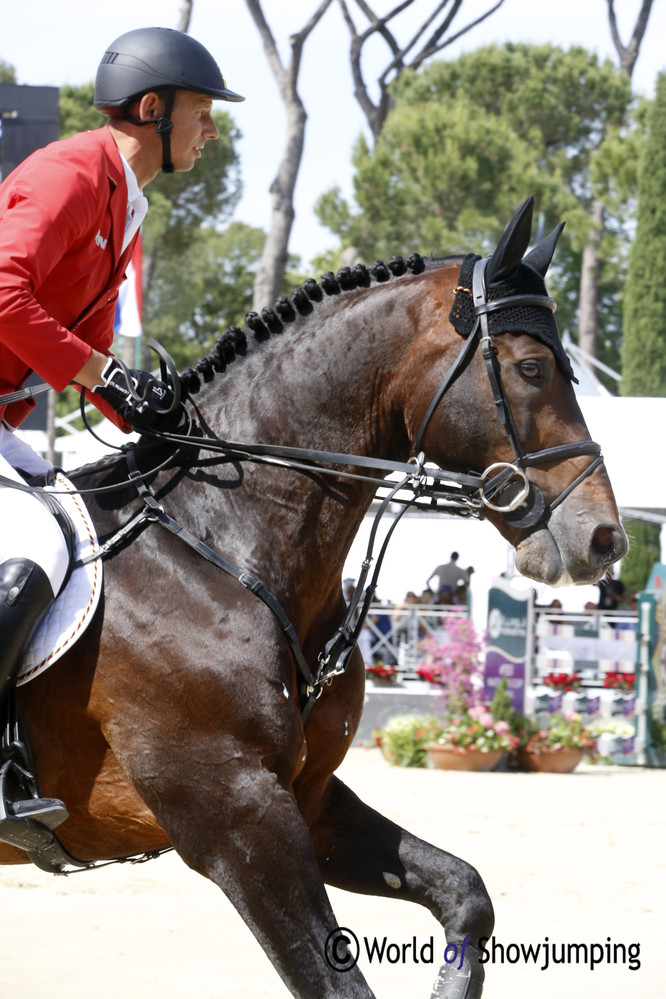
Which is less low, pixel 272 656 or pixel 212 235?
pixel 212 235

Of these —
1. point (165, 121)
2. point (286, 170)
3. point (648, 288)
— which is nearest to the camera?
point (165, 121)

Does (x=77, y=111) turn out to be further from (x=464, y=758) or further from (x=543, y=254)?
(x=543, y=254)

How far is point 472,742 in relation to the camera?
10805 mm

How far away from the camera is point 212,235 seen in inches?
1371

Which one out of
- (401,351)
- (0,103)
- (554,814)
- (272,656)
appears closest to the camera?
(272,656)

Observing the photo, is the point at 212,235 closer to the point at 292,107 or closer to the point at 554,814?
the point at 292,107

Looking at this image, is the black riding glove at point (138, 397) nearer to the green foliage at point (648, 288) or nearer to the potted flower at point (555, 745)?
the potted flower at point (555, 745)

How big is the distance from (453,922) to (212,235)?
3336 centimetres

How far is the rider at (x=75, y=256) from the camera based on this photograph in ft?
8.50

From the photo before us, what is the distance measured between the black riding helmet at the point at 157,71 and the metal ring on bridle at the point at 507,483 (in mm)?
1139

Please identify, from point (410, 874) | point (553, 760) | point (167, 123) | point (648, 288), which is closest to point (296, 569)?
point (410, 874)

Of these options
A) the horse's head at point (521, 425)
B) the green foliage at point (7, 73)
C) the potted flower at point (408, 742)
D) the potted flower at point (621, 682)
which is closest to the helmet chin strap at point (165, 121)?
the horse's head at point (521, 425)

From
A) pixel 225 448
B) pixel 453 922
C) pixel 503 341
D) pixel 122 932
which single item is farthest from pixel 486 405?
pixel 122 932

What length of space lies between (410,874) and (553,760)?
820cm
